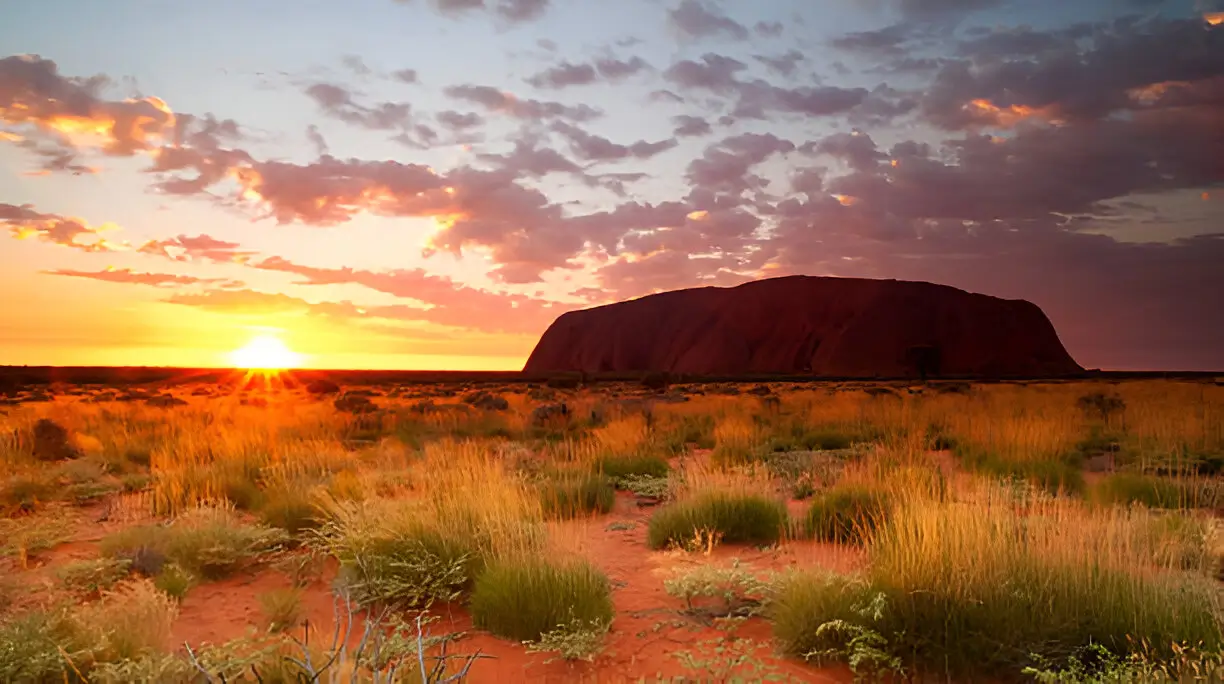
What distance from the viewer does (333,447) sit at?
13648 millimetres

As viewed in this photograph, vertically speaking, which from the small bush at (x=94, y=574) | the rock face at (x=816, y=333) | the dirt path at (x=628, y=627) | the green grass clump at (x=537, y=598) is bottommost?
the dirt path at (x=628, y=627)

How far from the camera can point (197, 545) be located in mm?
6480

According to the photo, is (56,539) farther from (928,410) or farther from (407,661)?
(928,410)

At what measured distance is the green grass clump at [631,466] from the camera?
437 inches

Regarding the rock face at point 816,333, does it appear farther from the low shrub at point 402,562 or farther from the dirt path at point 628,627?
the low shrub at point 402,562

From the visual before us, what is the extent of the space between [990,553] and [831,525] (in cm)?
277

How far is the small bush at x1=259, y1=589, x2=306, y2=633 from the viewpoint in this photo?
488 centimetres

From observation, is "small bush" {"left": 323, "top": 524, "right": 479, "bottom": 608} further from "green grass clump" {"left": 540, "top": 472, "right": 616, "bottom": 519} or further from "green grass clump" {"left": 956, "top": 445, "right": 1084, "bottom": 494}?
"green grass clump" {"left": 956, "top": 445, "right": 1084, "bottom": 494}

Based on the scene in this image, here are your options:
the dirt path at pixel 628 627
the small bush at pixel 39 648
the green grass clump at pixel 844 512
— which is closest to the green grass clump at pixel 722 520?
the dirt path at pixel 628 627

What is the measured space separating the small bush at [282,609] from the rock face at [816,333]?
82995 mm

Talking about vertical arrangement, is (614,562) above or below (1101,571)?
below

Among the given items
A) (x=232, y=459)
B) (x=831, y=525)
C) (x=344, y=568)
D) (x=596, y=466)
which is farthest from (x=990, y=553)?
(x=232, y=459)

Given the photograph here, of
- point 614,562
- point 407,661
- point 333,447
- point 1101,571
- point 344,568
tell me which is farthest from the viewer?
point 333,447

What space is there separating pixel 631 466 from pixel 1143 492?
664 centimetres
